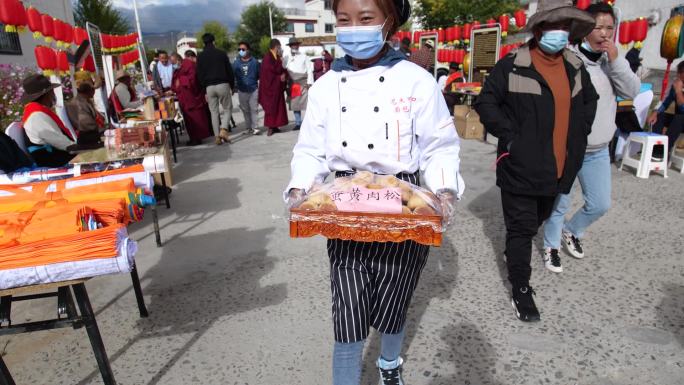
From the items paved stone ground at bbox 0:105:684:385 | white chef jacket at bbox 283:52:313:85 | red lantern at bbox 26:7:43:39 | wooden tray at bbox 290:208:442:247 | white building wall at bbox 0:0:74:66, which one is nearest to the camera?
wooden tray at bbox 290:208:442:247

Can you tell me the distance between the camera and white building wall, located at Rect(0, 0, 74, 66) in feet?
39.4

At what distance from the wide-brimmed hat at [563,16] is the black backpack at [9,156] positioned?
12.4ft

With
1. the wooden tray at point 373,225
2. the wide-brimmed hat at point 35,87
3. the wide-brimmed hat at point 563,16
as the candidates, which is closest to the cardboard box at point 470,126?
the wide-brimmed hat at point 563,16

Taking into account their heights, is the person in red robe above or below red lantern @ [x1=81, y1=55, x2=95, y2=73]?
below

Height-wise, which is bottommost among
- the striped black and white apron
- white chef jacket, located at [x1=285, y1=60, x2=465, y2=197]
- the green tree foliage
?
the striped black and white apron

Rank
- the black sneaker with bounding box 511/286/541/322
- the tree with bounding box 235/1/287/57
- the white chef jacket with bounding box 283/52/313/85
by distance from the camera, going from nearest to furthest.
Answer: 1. the black sneaker with bounding box 511/286/541/322
2. the white chef jacket with bounding box 283/52/313/85
3. the tree with bounding box 235/1/287/57

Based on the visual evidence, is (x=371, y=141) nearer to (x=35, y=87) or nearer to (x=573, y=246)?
(x=573, y=246)

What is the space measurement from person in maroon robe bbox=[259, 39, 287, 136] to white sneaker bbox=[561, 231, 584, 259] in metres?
7.13

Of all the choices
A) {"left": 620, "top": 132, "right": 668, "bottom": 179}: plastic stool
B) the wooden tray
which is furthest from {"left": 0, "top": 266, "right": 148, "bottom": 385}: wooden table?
{"left": 620, "top": 132, "right": 668, "bottom": 179}: plastic stool

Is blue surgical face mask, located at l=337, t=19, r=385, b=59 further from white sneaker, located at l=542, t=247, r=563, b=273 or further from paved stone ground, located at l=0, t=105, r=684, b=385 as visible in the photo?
white sneaker, located at l=542, t=247, r=563, b=273

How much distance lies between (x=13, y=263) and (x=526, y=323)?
273 cm

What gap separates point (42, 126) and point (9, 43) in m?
10.4

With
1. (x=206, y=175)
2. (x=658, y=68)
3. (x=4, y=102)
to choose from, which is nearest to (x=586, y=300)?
(x=206, y=175)

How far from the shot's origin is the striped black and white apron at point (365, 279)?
171 cm
